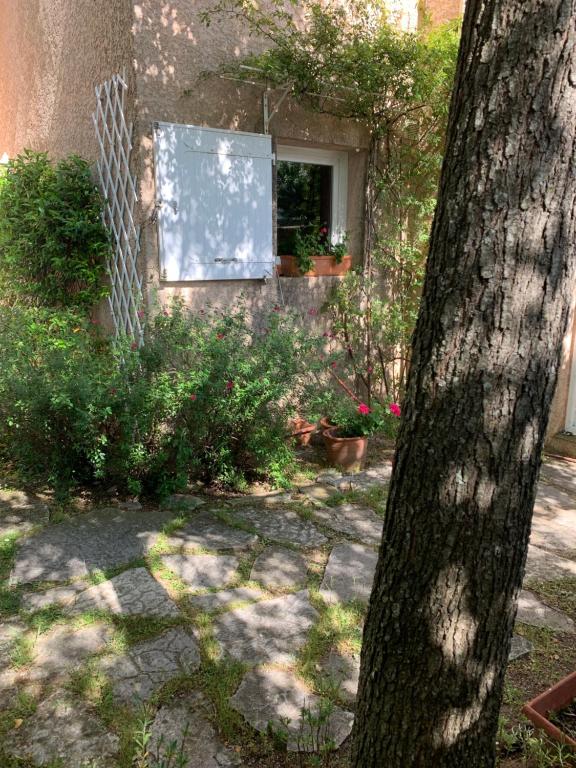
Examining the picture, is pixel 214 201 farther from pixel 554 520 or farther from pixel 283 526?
pixel 554 520

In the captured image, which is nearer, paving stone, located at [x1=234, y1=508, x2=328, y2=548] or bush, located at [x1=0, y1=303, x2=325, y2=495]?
paving stone, located at [x1=234, y1=508, x2=328, y2=548]

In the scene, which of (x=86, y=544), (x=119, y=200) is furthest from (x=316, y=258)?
(x=86, y=544)

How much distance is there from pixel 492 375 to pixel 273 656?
1579 mm

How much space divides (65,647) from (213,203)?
10.9 ft

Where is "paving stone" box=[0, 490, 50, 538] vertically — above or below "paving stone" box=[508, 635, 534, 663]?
above

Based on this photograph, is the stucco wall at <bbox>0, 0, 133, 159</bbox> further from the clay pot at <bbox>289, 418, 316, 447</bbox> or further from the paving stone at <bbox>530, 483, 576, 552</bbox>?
the paving stone at <bbox>530, 483, 576, 552</bbox>

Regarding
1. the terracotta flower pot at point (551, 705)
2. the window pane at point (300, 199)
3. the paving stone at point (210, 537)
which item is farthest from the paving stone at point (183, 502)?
the window pane at point (300, 199)

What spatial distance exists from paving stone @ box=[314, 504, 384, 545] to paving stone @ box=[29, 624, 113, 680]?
1541mm

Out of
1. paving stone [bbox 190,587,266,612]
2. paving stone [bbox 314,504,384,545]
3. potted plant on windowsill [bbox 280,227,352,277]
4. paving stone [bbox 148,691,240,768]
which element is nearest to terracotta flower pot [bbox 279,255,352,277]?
potted plant on windowsill [bbox 280,227,352,277]

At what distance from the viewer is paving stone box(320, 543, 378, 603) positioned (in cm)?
278

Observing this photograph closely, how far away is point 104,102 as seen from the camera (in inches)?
183

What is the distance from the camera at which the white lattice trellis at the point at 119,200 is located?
4.38 meters

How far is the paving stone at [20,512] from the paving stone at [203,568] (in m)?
0.88

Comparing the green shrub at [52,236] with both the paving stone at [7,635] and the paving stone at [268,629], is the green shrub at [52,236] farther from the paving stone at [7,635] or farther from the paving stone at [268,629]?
the paving stone at [268,629]
